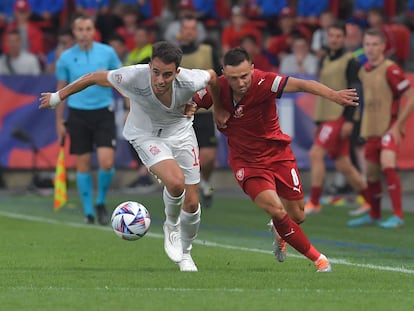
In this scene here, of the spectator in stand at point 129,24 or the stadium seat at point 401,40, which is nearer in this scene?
the stadium seat at point 401,40

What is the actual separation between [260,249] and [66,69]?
12.6ft

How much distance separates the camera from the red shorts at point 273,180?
33.9 ft

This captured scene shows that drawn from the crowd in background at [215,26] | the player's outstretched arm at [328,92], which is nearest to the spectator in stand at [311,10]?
the crowd in background at [215,26]

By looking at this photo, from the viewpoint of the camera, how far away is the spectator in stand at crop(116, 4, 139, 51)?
72.9 feet

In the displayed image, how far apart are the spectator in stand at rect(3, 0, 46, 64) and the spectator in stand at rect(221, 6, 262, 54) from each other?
10.7 feet

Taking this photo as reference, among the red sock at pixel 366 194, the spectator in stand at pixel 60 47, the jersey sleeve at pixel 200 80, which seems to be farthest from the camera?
the spectator in stand at pixel 60 47

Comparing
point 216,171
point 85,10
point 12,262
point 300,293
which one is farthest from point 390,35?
point 300,293

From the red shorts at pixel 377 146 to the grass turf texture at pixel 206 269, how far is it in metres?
0.89

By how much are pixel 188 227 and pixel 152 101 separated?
43.9 inches

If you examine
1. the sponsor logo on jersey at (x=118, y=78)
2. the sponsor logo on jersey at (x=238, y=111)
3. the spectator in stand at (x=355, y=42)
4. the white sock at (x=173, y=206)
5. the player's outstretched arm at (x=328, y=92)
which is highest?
the player's outstretched arm at (x=328, y=92)

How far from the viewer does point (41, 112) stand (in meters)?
20.1

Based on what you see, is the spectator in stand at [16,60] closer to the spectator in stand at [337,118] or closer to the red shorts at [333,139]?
the spectator in stand at [337,118]

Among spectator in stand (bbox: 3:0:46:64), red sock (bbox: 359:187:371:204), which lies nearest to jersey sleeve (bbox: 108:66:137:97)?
red sock (bbox: 359:187:371:204)

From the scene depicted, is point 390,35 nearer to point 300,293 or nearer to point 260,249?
point 260,249
